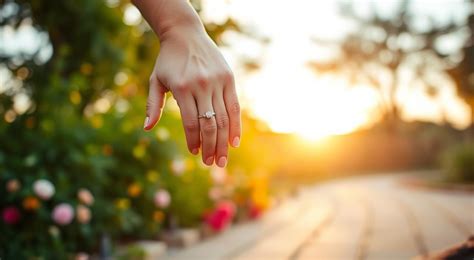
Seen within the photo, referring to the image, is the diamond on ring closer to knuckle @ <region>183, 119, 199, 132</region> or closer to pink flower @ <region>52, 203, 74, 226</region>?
Result: knuckle @ <region>183, 119, 199, 132</region>

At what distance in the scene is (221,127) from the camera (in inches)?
38.1

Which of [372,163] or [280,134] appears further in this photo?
[372,163]

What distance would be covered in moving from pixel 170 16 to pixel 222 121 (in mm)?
227

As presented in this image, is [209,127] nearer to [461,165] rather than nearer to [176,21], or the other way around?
[176,21]

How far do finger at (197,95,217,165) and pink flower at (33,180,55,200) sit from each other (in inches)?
83.7

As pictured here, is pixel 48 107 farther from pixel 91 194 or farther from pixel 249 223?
pixel 249 223

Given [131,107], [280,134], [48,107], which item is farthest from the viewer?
[280,134]

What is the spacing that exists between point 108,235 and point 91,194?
0.90 ft

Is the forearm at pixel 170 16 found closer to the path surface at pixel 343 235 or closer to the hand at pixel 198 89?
the hand at pixel 198 89

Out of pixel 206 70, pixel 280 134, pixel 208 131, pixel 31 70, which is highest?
pixel 31 70

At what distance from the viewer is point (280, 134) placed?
17781 mm

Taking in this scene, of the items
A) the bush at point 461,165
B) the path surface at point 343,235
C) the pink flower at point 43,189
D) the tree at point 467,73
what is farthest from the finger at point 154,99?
the tree at point 467,73

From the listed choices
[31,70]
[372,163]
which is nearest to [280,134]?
[372,163]

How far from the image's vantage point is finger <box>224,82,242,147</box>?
979 mm
